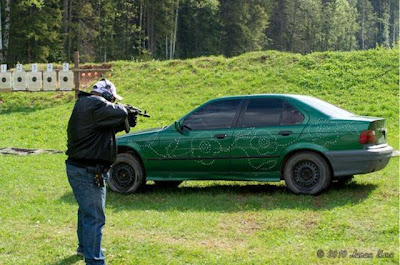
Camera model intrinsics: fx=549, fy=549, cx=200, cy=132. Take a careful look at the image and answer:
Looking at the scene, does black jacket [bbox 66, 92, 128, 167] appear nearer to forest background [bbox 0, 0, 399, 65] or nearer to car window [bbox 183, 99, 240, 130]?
car window [bbox 183, 99, 240, 130]

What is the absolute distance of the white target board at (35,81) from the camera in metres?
22.3

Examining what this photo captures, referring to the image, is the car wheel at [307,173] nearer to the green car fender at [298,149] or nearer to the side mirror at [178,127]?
the green car fender at [298,149]

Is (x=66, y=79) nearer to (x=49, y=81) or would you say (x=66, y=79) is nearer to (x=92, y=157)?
(x=49, y=81)

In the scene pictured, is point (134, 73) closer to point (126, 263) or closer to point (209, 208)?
point (209, 208)

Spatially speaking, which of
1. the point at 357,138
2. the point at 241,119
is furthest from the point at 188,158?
the point at 357,138

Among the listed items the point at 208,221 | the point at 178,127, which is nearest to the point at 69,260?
the point at 208,221

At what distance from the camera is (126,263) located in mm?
5691

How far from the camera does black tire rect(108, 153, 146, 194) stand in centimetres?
915

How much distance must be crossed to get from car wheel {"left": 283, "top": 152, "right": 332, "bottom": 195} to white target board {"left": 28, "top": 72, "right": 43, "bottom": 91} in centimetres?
1623

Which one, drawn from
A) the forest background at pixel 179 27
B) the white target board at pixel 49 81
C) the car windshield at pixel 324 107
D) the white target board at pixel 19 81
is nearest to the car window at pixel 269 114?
the car windshield at pixel 324 107

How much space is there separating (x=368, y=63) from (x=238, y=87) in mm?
5305

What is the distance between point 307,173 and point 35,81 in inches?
657

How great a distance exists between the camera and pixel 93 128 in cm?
529

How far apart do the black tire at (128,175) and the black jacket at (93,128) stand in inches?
150
